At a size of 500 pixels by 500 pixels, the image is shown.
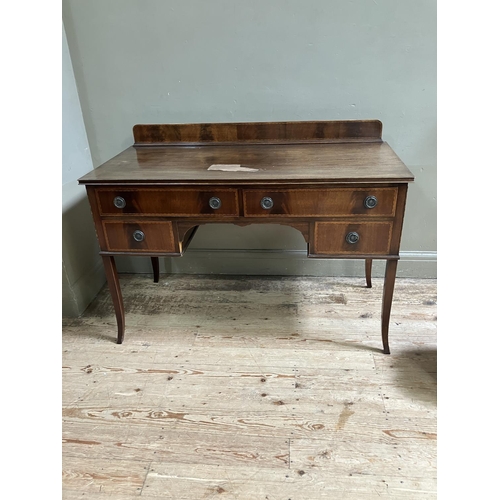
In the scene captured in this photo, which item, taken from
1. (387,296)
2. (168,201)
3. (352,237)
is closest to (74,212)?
(168,201)

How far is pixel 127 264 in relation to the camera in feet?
7.86

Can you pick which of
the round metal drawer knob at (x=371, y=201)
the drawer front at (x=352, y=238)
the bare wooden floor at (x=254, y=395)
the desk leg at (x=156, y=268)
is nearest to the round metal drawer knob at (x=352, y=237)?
the drawer front at (x=352, y=238)

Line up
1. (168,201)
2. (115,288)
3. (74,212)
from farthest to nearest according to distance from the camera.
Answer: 1. (74,212)
2. (115,288)
3. (168,201)

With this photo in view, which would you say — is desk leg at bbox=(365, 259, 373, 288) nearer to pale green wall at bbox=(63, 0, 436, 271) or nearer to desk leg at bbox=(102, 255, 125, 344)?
pale green wall at bbox=(63, 0, 436, 271)

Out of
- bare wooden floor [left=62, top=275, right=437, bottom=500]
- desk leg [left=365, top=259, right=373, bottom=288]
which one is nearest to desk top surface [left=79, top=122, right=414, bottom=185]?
desk leg [left=365, top=259, right=373, bottom=288]

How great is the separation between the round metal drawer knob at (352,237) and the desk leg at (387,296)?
193 mm

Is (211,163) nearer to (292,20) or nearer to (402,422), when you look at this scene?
(292,20)

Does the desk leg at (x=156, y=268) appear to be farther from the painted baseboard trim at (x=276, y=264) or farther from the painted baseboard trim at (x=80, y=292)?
the painted baseboard trim at (x=80, y=292)

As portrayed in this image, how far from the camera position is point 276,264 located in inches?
89.8

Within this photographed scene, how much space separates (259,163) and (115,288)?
859mm

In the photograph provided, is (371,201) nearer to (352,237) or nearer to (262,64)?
(352,237)

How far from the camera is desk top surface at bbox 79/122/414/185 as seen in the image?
141cm

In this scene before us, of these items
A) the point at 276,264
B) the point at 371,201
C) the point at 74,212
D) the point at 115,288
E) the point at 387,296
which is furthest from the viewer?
the point at 276,264
